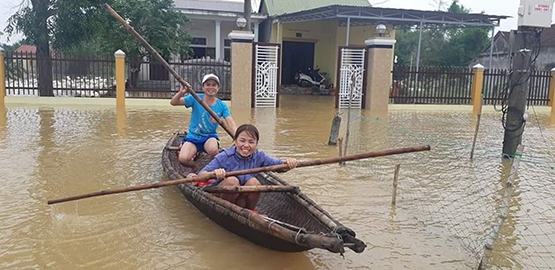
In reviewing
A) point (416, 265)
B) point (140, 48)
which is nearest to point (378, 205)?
point (416, 265)

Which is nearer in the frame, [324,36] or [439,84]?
[439,84]

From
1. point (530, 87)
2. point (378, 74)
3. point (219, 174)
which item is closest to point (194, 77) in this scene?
point (378, 74)

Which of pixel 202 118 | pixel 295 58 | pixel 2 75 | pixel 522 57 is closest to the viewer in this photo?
pixel 202 118

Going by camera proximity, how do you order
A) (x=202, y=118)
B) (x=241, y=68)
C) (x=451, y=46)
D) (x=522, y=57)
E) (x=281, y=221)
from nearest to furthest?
(x=281, y=221) → (x=202, y=118) → (x=522, y=57) → (x=241, y=68) → (x=451, y=46)

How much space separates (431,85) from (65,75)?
1187cm

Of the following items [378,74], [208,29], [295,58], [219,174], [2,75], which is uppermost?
[208,29]

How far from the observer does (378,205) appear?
5.44 metres

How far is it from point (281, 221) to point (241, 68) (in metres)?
11.0

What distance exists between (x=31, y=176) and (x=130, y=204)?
73.4 inches

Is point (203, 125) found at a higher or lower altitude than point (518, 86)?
lower

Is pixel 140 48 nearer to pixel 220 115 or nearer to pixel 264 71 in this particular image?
pixel 264 71

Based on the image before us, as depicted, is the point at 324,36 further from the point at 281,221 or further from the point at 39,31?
the point at 281,221

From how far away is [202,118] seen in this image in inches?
228

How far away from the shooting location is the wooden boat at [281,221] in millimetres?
3215
